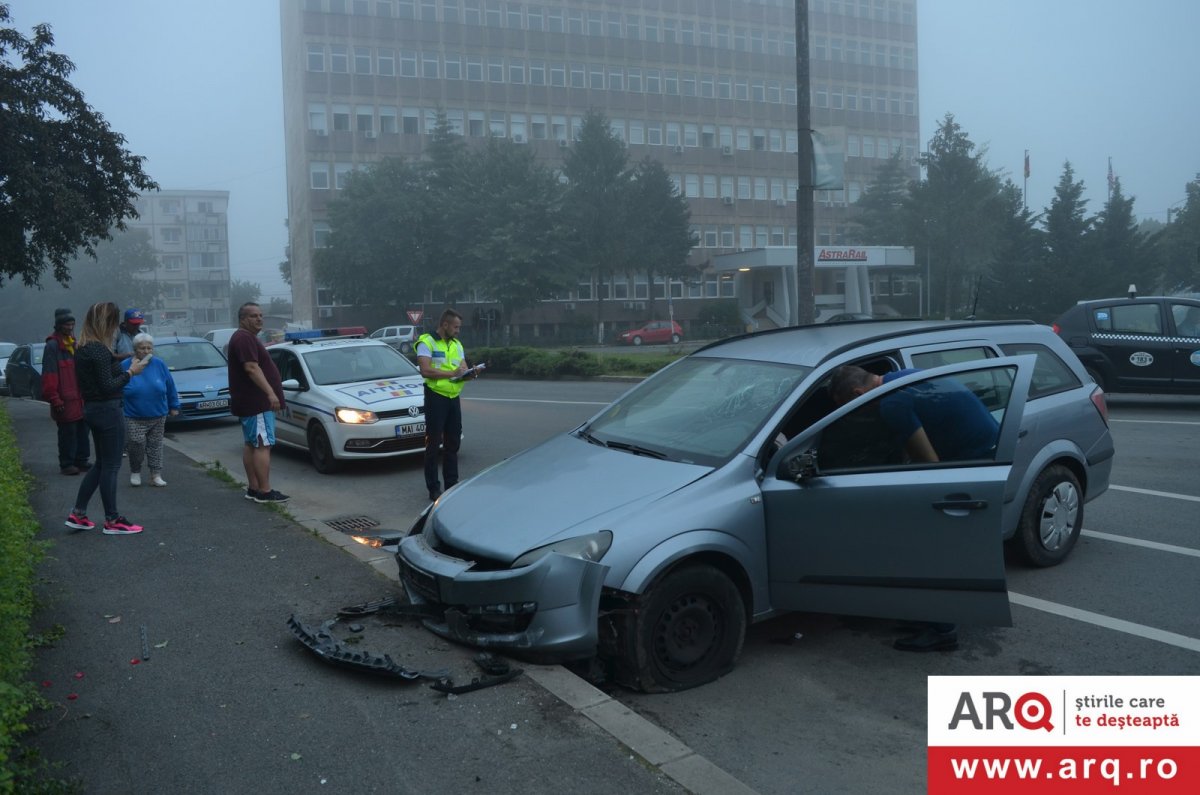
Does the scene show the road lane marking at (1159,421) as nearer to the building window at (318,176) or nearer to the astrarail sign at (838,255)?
the astrarail sign at (838,255)

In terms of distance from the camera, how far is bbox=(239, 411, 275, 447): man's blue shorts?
891 cm

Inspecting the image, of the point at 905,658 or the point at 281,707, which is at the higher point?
the point at 281,707

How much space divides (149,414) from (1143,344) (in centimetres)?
1333

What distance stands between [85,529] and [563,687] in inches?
199

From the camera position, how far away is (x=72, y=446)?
10875 mm

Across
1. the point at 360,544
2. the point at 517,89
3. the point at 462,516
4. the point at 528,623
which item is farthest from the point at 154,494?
the point at 517,89

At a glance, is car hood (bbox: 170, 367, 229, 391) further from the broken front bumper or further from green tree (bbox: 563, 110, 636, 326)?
green tree (bbox: 563, 110, 636, 326)

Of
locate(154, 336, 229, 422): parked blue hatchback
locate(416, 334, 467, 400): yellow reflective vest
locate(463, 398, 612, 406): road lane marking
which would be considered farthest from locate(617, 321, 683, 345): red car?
locate(416, 334, 467, 400): yellow reflective vest

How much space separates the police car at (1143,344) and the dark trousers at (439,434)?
34.0ft

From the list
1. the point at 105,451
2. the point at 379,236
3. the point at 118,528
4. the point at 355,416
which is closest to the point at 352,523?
the point at 118,528

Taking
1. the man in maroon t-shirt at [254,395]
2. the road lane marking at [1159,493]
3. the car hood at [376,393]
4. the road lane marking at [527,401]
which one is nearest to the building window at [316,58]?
the road lane marking at [527,401]

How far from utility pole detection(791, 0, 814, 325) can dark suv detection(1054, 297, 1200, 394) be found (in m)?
4.09

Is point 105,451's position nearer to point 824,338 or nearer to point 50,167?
point 824,338

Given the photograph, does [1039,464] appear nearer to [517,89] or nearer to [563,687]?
[563,687]
